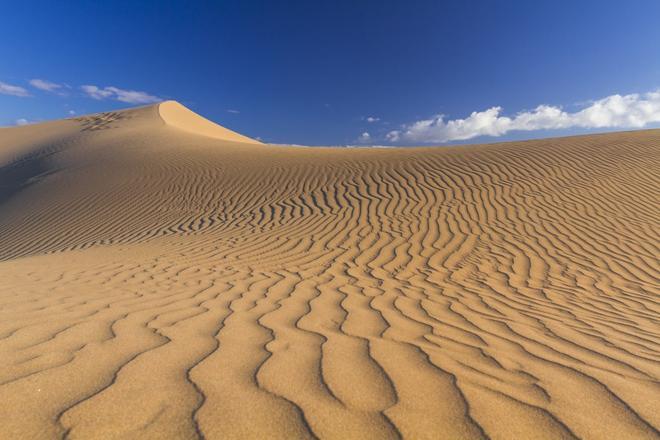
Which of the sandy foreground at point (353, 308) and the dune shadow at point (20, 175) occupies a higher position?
the dune shadow at point (20, 175)

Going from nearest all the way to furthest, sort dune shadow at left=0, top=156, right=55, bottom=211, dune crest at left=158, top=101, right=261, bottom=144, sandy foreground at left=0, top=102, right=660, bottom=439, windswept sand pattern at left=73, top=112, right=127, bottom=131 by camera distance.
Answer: sandy foreground at left=0, top=102, right=660, bottom=439
dune shadow at left=0, top=156, right=55, bottom=211
windswept sand pattern at left=73, top=112, right=127, bottom=131
dune crest at left=158, top=101, right=261, bottom=144

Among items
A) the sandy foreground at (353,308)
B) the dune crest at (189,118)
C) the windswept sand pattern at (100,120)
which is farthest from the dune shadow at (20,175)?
the dune crest at (189,118)

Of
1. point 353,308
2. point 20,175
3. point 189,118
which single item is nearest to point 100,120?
point 189,118

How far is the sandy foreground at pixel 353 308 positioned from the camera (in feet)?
5.17

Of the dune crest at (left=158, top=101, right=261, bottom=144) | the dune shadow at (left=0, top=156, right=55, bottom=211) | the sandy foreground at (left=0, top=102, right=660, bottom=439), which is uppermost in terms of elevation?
the dune crest at (left=158, top=101, right=261, bottom=144)

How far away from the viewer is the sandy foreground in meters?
1.58

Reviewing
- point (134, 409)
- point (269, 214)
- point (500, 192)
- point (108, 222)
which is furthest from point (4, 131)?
point (134, 409)

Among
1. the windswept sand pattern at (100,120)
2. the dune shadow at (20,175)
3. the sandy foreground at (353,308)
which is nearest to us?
the sandy foreground at (353,308)

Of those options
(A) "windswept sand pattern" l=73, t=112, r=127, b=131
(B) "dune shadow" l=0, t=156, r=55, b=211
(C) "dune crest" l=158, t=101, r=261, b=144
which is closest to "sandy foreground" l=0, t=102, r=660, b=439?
(B) "dune shadow" l=0, t=156, r=55, b=211

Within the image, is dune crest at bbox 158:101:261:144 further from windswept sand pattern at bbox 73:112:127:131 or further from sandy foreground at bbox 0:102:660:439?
sandy foreground at bbox 0:102:660:439

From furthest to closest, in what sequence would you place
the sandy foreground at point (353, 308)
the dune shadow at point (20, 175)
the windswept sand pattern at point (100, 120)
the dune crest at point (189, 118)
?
1. the dune crest at point (189, 118)
2. the windswept sand pattern at point (100, 120)
3. the dune shadow at point (20, 175)
4. the sandy foreground at point (353, 308)

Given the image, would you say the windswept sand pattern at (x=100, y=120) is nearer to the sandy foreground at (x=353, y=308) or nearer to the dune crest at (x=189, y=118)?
the dune crest at (x=189, y=118)

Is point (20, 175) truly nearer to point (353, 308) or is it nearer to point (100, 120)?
point (100, 120)

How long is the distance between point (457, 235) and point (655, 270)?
2781mm
